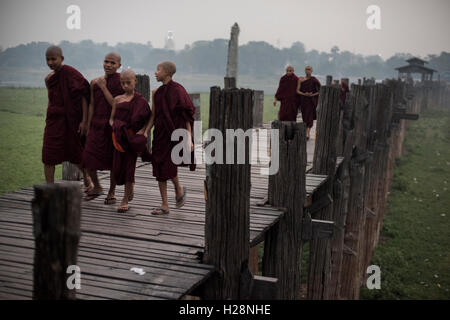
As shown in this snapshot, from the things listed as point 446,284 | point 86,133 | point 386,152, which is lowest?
point 446,284

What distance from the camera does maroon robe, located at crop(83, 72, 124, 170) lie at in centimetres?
467

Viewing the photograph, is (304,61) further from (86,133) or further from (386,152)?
(86,133)

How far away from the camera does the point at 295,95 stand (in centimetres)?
899

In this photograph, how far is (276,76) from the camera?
88.3 meters

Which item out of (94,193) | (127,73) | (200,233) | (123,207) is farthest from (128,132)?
(200,233)

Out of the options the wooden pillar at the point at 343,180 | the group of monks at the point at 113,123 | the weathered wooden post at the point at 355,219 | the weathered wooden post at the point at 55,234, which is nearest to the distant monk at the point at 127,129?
the group of monks at the point at 113,123

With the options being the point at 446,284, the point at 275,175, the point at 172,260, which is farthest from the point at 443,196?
the point at 172,260

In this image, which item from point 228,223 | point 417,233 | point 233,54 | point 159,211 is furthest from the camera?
point 233,54

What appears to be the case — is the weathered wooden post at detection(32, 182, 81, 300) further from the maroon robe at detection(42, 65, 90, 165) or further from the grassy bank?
the grassy bank

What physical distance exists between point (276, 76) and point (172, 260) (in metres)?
86.7

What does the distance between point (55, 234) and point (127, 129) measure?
8.42 feet

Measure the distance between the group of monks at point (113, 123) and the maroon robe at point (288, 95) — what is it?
15.0 feet

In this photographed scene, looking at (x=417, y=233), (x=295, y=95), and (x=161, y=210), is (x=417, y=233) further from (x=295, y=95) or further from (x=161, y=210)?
(x=161, y=210)

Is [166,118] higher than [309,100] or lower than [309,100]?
lower
